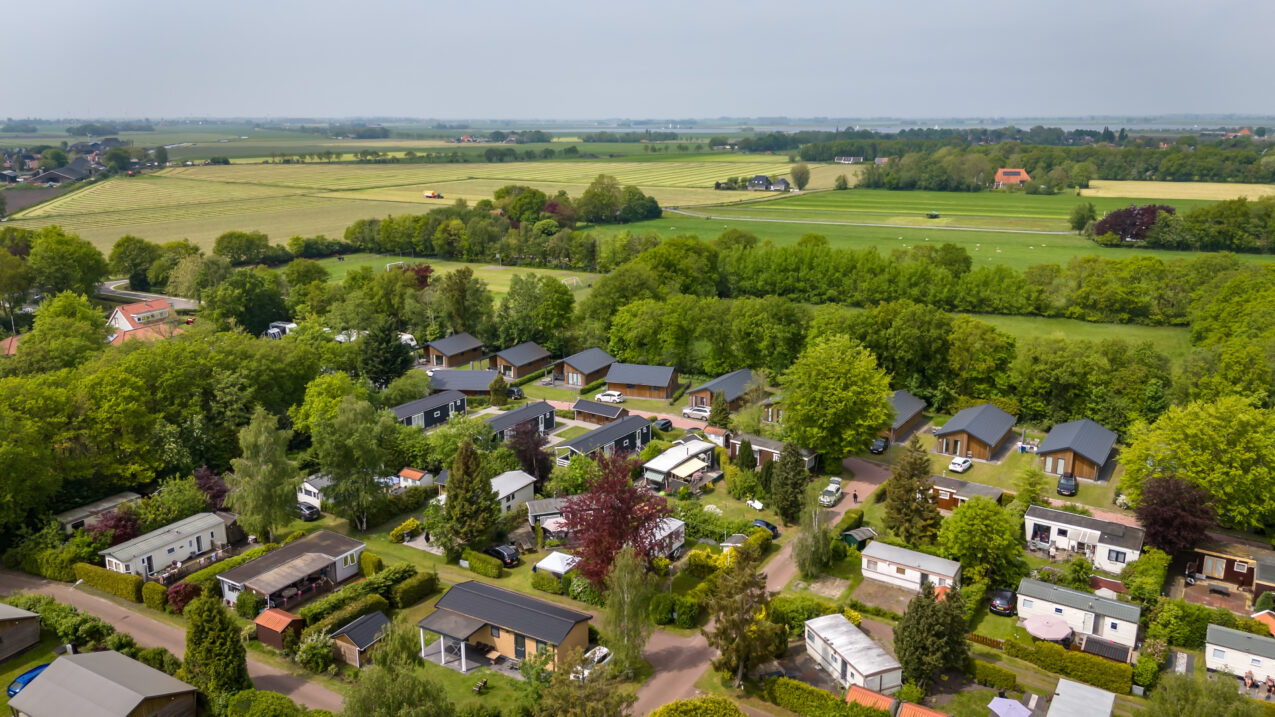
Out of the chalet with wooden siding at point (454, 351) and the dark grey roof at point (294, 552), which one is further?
the chalet with wooden siding at point (454, 351)

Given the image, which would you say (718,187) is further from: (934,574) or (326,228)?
(934,574)

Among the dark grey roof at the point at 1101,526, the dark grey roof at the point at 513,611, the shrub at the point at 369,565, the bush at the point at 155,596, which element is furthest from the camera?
the shrub at the point at 369,565

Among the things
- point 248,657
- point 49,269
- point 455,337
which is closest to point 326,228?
point 49,269

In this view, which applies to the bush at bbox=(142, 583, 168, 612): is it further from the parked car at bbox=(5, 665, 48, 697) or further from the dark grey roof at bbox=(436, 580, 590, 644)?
the dark grey roof at bbox=(436, 580, 590, 644)

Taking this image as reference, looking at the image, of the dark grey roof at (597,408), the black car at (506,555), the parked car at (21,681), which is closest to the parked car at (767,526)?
the black car at (506,555)

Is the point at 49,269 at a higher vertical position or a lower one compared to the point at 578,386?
higher

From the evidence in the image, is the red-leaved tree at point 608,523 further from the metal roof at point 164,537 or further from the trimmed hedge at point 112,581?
the trimmed hedge at point 112,581
